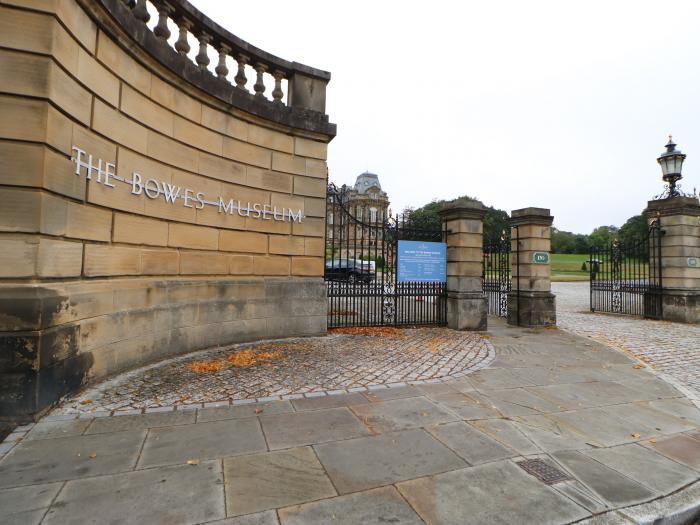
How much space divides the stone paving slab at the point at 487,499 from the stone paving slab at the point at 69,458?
89.7 inches

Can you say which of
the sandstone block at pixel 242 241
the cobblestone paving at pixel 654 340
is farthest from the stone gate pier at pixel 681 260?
the sandstone block at pixel 242 241

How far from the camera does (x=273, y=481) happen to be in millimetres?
2748

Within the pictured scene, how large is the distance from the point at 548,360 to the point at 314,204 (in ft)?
18.6

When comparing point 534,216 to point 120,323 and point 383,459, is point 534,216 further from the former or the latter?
point 120,323

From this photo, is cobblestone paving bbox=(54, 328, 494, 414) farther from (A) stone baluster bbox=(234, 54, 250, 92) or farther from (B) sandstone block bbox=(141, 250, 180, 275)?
(A) stone baluster bbox=(234, 54, 250, 92)

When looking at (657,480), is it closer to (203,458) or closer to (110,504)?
(203,458)

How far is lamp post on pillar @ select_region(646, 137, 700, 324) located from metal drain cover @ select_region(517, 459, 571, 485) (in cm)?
1254

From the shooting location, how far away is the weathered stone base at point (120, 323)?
147 inches

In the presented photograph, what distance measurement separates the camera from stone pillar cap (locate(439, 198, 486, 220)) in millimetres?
9719

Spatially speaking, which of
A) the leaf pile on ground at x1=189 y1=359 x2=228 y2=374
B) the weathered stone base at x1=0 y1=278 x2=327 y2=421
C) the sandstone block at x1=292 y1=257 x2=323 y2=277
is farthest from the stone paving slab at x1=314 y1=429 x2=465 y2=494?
the sandstone block at x1=292 y1=257 x2=323 y2=277

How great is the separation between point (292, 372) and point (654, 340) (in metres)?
8.85

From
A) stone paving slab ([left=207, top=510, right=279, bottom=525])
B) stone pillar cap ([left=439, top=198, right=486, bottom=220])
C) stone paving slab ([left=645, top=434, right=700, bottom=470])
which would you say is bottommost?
stone paving slab ([left=645, top=434, right=700, bottom=470])

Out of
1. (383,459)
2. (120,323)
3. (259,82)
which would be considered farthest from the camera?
(259,82)

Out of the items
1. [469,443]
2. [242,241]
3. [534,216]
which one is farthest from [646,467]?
[534,216]
